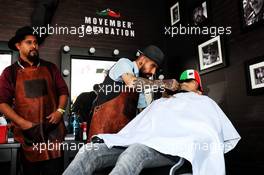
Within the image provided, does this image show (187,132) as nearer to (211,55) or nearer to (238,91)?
(238,91)

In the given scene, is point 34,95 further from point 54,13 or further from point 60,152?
point 54,13

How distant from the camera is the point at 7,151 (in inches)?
96.0

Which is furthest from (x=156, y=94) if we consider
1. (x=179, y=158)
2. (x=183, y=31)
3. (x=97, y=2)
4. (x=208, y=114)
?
(x=179, y=158)

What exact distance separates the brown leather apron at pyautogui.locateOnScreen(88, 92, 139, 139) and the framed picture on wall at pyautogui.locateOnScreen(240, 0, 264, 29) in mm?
1306

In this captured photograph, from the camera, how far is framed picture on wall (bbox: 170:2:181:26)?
3791 millimetres

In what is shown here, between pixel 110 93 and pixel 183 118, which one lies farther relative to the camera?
pixel 110 93

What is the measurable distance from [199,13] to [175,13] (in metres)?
0.54

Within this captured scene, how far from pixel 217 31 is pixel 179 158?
184 cm

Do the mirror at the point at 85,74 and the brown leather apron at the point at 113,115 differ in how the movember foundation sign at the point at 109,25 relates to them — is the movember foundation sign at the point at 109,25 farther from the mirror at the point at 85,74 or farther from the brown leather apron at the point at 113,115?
the brown leather apron at the point at 113,115

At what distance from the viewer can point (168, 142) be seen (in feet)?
5.63

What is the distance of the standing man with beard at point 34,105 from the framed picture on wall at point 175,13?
73.6 inches

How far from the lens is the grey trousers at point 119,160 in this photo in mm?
1509

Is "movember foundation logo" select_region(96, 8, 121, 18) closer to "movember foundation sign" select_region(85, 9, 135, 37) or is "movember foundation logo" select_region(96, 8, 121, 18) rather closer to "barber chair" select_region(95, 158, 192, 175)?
"movember foundation sign" select_region(85, 9, 135, 37)

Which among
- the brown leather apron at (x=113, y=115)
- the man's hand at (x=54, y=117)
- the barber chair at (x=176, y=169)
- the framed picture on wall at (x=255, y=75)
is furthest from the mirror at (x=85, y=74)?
the barber chair at (x=176, y=169)
